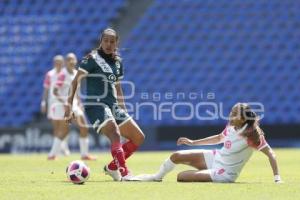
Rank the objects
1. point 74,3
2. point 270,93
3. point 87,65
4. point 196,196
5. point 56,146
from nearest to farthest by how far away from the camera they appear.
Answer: point 196,196
point 87,65
point 56,146
point 270,93
point 74,3

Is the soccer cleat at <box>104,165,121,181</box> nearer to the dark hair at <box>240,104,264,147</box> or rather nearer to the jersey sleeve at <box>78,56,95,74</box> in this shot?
the jersey sleeve at <box>78,56,95,74</box>

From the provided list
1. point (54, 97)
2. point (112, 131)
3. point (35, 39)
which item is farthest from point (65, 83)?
point (35, 39)

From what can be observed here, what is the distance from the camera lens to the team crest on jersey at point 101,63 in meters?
9.31

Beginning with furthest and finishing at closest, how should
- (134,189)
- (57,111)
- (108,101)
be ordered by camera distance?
(57,111) → (108,101) → (134,189)

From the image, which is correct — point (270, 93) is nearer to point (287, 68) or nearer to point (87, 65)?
point (287, 68)

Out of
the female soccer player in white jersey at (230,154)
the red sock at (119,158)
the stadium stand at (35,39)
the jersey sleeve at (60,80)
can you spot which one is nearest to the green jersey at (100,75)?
the red sock at (119,158)

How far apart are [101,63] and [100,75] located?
15 centimetres

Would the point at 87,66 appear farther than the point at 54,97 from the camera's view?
No

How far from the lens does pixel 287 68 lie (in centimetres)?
2269

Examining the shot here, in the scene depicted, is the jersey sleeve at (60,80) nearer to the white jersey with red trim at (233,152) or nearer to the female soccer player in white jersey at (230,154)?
the female soccer player in white jersey at (230,154)

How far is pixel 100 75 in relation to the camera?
30.6ft

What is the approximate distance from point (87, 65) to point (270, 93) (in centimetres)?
1375

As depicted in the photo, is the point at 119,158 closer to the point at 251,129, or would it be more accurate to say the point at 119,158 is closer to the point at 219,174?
the point at 219,174

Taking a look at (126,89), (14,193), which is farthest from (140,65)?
(14,193)
